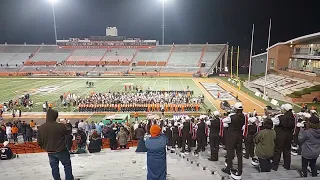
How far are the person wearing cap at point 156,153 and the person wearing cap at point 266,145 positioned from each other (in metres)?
2.21

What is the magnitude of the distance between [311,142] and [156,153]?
2.95m

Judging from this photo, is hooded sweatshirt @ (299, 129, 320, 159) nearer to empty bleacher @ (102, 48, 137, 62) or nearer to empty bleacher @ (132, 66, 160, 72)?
empty bleacher @ (132, 66, 160, 72)

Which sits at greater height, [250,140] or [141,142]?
[250,140]

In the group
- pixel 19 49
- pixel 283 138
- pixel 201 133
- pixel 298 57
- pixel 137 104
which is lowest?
pixel 137 104

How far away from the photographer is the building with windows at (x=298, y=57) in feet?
104

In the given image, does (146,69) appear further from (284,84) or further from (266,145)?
(266,145)

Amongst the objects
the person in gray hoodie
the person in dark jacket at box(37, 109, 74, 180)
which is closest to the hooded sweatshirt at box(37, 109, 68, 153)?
the person in dark jacket at box(37, 109, 74, 180)

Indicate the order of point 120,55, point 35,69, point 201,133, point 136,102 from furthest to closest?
point 120,55
point 35,69
point 136,102
point 201,133

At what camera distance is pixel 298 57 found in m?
35.6

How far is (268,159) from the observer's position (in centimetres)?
523

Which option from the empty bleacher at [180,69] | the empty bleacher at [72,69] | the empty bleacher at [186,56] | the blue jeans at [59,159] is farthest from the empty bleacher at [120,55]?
the blue jeans at [59,159]

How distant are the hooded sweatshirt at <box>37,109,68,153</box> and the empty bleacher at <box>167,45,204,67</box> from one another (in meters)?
50.3

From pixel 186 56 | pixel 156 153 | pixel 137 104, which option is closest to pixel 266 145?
pixel 156 153

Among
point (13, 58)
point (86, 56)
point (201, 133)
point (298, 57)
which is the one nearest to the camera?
point (201, 133)
